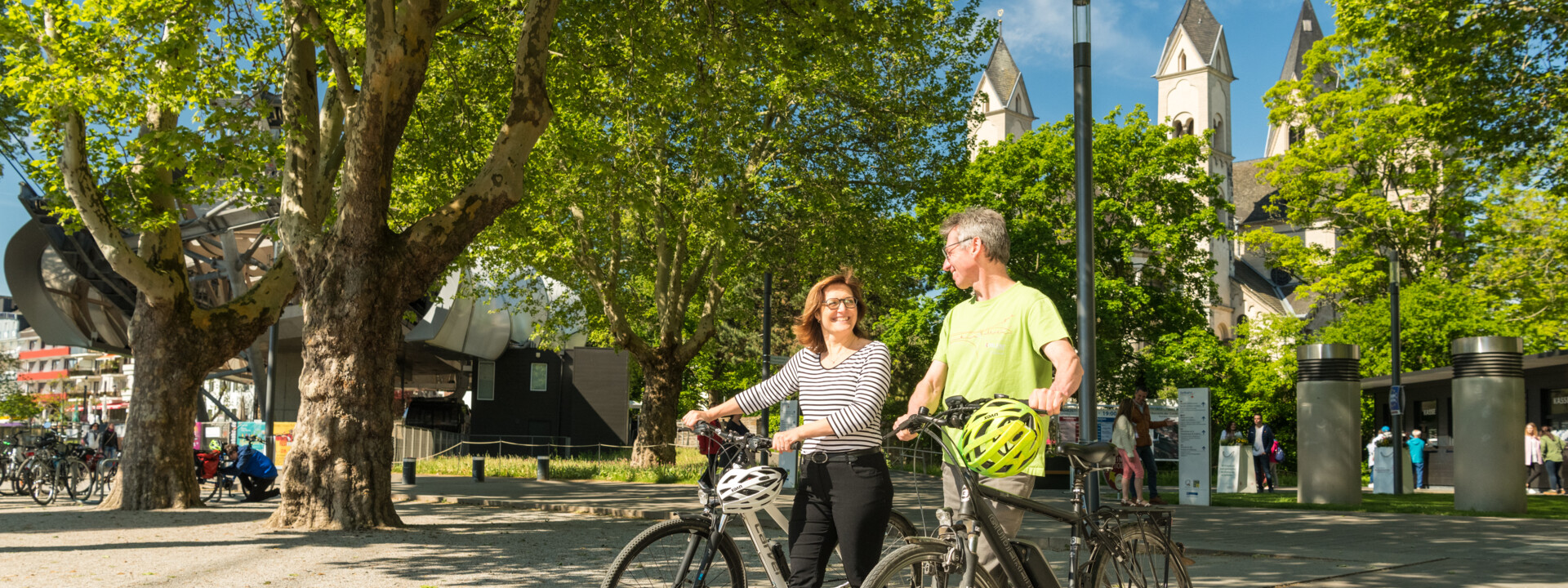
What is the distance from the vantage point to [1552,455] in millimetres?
23969

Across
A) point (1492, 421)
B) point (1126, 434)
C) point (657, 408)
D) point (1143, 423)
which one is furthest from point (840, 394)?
point (657, 408)

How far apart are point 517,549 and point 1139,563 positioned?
716 centimetres

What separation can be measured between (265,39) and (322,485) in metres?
6.57

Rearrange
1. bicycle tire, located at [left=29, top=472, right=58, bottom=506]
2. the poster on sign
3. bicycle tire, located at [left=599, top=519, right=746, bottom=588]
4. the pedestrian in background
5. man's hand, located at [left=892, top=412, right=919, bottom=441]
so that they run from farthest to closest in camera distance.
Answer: the pedestrian in background
bicycle tire, located at [left=29, top=472, right=58, bottom=506]
the poster on sign
bicycle tire, located at [left=599, top=519, right=746, bottom=588]
man's hand, located at [left=892, top=412, right=919, bottom=441]

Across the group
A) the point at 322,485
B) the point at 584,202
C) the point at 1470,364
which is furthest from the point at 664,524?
the point at 584,202

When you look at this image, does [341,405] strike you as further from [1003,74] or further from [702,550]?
[1003,74]

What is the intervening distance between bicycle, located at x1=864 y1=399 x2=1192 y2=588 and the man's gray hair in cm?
74

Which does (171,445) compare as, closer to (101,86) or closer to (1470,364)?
(101,86)

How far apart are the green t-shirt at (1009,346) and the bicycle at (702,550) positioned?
0.83m

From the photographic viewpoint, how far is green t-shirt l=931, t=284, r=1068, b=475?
14.0 feet

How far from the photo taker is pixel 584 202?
22.4 metres

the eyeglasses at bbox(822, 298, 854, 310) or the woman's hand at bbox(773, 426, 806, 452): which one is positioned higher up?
the eyeglasses at bbox(822, 298, 854, 310)

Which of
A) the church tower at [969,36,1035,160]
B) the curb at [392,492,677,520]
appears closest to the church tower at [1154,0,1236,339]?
the church tower at [969,36,1035,160]

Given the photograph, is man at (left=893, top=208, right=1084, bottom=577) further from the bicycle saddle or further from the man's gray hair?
the bicycle saddle
